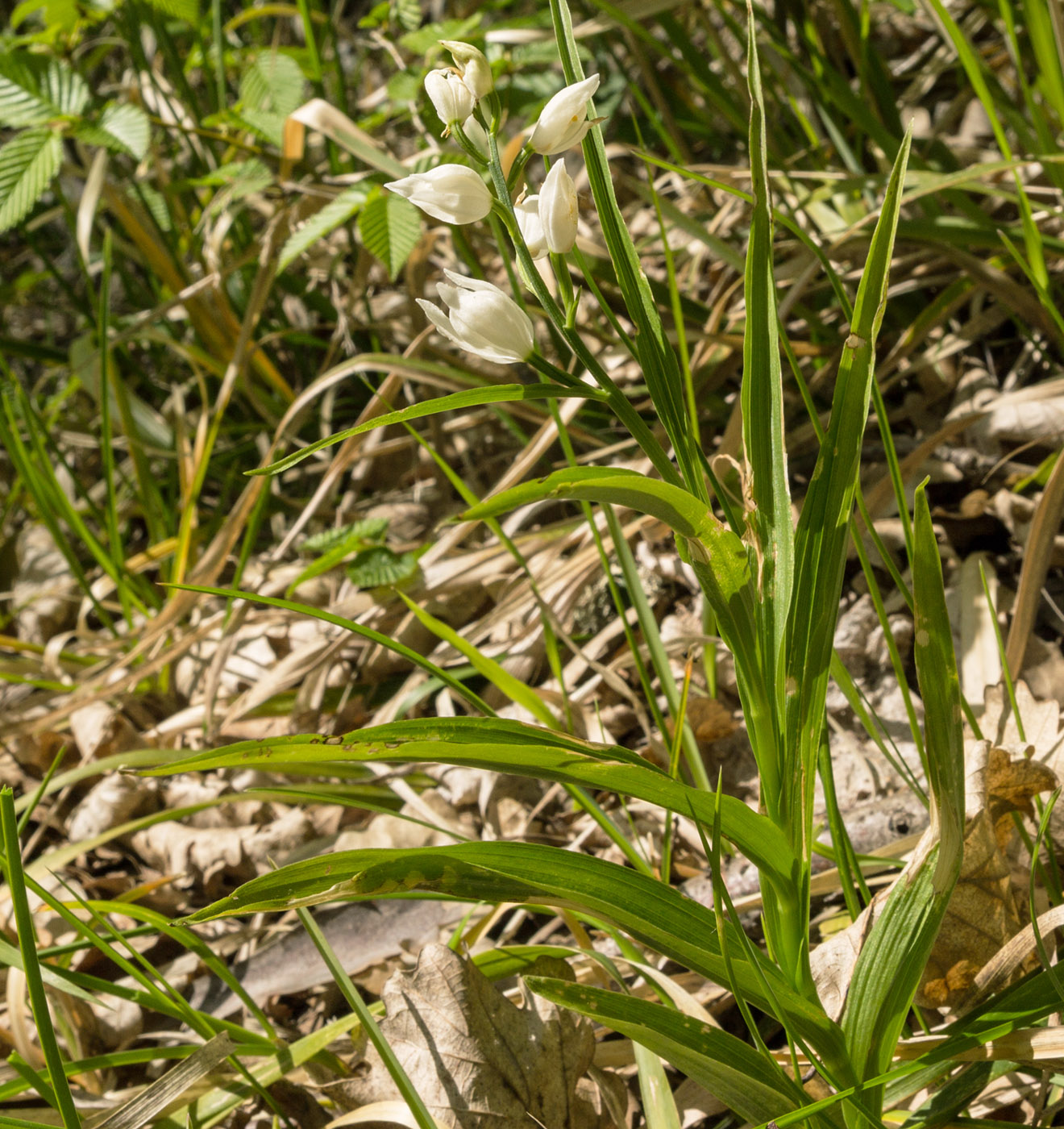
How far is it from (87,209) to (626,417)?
1949mm

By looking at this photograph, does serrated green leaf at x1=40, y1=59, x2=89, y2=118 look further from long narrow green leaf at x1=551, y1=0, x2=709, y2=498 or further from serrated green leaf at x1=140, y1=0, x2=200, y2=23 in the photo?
long narrow green leaf at x1=551, y1=0, x2=709, y2=498

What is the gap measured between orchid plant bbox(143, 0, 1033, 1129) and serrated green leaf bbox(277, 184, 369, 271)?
3.25ft

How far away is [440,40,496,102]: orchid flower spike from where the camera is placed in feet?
1.97

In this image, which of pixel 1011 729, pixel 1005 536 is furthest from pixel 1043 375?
pixel 1011 729

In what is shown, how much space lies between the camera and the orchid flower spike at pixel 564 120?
23.6 inches

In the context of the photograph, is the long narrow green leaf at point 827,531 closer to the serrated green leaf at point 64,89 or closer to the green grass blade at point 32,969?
the green grass blade at point 32,969

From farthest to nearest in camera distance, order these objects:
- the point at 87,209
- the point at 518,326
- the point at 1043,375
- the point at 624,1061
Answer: the point at 87,209
the point at 1043,375
the point at 624,1061
the point at 518,326

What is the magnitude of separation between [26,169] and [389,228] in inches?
27.9

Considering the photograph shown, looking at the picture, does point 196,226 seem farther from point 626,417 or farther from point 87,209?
point 626,417

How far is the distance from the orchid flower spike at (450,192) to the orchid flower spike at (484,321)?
46 mm

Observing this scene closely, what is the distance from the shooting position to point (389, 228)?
61.1 inches

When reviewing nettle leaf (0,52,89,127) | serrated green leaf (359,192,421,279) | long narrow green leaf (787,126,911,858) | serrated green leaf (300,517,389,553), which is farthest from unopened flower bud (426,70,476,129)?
nettle leaf (0,52,89,127)

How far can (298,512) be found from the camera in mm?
2354

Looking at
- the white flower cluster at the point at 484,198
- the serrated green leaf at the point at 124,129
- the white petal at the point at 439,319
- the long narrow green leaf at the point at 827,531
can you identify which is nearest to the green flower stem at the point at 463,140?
the white flower cluster at the point at 484,198
